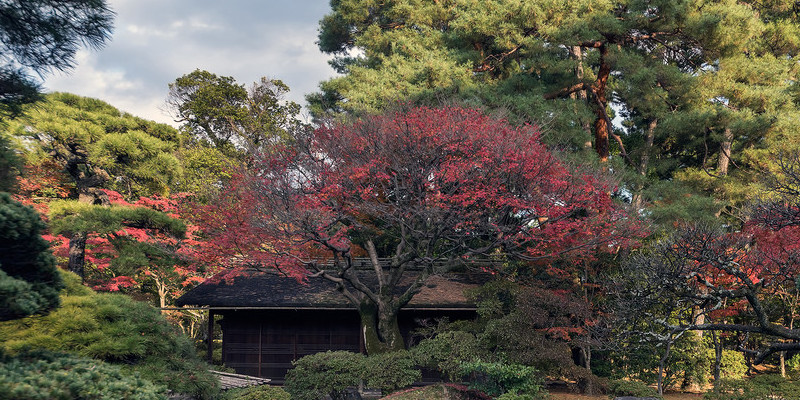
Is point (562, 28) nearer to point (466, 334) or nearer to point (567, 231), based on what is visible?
point (567, 231)

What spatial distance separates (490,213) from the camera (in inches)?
551

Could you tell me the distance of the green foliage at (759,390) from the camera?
1168cm

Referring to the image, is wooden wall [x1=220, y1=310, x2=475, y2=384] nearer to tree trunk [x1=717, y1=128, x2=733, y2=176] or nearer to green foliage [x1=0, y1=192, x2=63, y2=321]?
green foliage [x1=0, y1=192, x2=63, y2=321]

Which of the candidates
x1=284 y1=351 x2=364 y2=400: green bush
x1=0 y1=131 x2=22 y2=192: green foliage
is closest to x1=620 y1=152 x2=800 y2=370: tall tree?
x1=284 y1=351 x2=364 y2=400: green bush

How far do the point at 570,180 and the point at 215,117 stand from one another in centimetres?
Answer: 2339

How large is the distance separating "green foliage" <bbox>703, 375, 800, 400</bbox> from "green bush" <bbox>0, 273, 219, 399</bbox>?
1159cm

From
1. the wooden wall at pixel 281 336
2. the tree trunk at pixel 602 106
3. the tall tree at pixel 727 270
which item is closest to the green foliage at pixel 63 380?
the tall tree at pixel 727 270

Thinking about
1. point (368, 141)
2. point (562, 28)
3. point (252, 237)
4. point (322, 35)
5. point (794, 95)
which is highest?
point (322, 35)

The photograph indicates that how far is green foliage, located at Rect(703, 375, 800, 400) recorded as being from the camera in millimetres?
11680

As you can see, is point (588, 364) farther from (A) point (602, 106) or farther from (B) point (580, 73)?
(B) point (580, 73)

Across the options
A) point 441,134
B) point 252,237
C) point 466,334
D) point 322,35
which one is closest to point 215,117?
point 322,35

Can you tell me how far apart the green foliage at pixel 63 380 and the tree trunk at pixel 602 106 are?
16.9 m

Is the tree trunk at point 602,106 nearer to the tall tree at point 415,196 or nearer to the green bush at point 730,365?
the tall tree at point 415,196

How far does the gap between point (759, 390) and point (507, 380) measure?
19.1 ft
